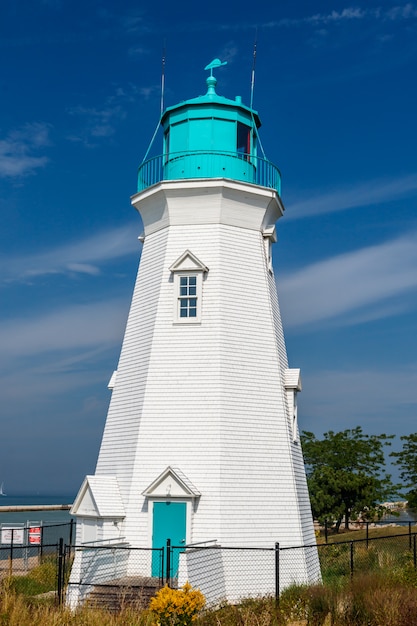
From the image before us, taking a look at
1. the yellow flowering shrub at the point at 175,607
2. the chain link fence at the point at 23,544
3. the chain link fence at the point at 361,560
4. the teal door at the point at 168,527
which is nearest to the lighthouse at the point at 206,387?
the teal door at the point at 168,527

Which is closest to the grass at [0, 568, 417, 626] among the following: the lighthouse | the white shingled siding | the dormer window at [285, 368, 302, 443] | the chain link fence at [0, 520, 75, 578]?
the lighthouse

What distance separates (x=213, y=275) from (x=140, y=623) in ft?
28.5

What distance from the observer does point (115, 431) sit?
58.3 ft

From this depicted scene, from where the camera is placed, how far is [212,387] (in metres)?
16.8

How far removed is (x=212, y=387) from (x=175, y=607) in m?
7.06

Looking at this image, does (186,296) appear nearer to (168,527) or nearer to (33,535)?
(168,527)

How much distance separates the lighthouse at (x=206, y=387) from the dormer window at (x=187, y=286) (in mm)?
29

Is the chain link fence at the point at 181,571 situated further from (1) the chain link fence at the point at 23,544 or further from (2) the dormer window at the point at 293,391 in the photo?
(1) the chain link fence at the point at 23,544

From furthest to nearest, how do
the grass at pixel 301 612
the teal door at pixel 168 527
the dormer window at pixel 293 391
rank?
the dormer window at pixel 293 391
the teal door at pixel 168 527
the grass at pixel 301 612

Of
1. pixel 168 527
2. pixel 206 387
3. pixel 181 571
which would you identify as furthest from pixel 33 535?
pixel 181 571

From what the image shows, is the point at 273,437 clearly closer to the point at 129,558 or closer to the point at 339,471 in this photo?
the point at 129,558

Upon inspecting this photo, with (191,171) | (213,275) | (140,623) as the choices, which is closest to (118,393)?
(213,275)

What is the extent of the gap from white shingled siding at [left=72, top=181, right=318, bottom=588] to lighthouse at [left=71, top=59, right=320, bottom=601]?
3 centimetres

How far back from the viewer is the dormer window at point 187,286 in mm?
17594
